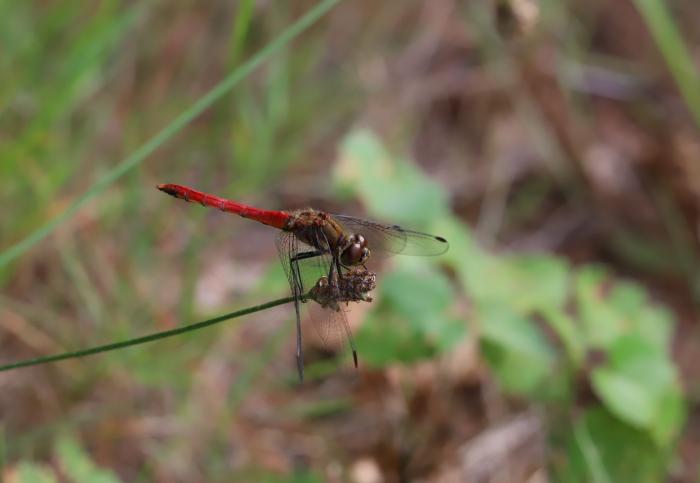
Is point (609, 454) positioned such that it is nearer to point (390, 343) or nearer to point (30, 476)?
point (390, 343)

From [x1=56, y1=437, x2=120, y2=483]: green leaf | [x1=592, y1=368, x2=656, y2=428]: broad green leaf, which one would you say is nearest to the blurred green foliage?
[x1=592, y1=368, x2=656, y2=428]: broad green leaf

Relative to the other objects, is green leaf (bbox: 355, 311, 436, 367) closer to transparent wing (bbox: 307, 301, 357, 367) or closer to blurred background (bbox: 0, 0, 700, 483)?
blurred background (bbox: 0, 0, 700, 483)

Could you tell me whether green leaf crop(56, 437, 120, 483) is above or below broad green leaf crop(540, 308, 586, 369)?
below

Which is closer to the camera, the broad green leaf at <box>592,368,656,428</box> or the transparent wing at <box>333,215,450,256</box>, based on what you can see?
the transparent wing at <box>333,215,450,256</box>

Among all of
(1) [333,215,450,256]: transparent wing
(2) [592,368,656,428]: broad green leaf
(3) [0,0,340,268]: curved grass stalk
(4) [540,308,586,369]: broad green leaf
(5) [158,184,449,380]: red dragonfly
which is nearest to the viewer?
(3) [0,0,340,268]: curved grass stalk

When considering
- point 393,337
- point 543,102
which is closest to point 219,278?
point 393,337

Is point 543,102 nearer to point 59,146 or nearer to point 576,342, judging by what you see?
point 576,342

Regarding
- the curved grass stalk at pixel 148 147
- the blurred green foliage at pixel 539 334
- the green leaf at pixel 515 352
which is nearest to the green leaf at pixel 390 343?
the blurred green foliage at pixel 539 334
